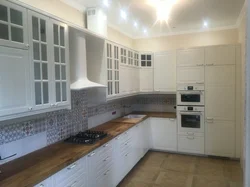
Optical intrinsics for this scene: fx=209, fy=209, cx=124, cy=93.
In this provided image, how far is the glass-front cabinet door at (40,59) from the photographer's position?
1.98m

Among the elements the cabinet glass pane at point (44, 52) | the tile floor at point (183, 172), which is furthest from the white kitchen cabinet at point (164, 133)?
the cabinet glass pane at point (44, 52)

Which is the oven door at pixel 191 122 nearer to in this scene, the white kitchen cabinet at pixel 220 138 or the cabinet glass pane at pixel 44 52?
the white kitchen cabinet at pixel 220 138

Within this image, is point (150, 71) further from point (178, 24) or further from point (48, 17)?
point (48, 17)

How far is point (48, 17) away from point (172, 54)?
3167 mm

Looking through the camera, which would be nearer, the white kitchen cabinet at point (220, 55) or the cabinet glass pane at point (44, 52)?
the cabinet glass pane at point (44, 52)

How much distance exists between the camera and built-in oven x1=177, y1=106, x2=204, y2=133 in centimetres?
437

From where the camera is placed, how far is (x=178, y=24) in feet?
14.2

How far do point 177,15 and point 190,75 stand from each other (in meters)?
1.29

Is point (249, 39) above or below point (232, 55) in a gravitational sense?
below

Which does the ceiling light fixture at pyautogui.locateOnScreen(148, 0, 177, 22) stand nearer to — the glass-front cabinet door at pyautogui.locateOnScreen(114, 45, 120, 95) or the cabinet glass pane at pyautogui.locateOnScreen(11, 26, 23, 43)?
the glass-front cabinet door at pyautogui.locateOnScreen(114, 45, 120, 95)

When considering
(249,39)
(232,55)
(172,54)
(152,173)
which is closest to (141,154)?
(152,173)

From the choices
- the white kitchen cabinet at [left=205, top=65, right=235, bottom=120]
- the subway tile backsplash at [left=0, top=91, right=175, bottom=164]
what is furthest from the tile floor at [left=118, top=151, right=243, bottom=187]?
the subway tile backsplash at [left=0, top=91, right=175, bottom=164]

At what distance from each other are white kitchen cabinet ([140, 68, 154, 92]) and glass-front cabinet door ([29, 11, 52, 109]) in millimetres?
3072

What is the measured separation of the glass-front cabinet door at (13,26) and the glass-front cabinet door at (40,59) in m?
0.07
